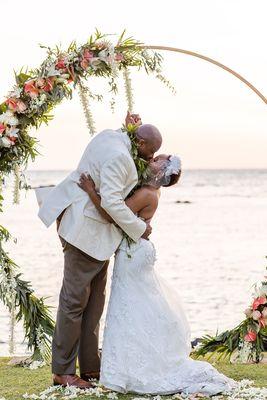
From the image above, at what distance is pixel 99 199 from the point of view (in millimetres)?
5797

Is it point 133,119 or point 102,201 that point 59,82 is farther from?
point 102,201

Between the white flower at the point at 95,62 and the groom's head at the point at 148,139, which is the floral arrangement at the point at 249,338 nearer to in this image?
the groom's head at the point at 148,139

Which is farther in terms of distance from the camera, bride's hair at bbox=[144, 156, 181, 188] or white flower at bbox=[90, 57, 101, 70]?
white flower at bbox=[90, 57, 101, 70]

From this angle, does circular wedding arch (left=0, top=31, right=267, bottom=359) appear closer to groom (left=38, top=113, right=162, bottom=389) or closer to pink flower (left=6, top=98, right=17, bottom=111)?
pink flower (left=6, top=98, right=17, bottom=111)

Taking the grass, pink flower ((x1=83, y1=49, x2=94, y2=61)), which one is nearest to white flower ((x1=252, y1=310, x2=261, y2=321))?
the grass

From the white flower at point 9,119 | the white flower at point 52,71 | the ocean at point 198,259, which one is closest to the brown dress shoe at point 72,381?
the ocean at point 198,259

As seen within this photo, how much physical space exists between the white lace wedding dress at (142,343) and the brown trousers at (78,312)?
157 millimetres

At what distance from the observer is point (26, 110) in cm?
666

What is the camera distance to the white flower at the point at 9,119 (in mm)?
6617

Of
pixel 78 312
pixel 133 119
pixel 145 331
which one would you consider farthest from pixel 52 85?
pixel 145 331

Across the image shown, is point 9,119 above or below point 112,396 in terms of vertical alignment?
above

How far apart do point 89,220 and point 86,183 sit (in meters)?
0.24

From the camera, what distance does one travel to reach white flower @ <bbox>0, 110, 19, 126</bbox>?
662 centimetres

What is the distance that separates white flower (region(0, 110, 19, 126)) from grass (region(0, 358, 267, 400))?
76.8 inches
